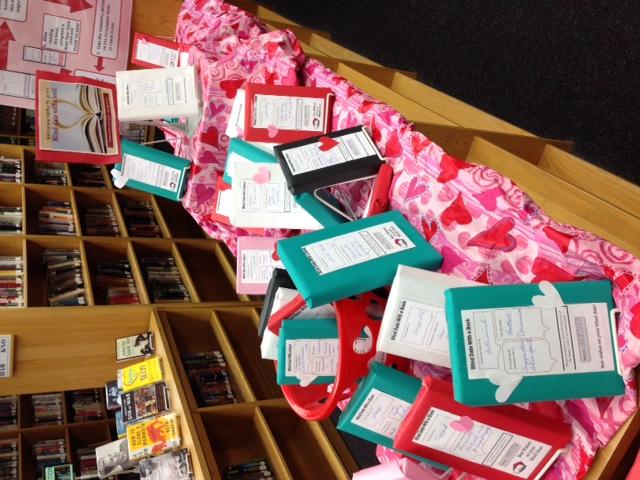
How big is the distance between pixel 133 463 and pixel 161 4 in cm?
208

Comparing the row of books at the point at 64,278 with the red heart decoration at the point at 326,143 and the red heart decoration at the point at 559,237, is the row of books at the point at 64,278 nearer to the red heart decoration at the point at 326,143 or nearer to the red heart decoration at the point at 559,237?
the red heart decoration at the point at 326,143

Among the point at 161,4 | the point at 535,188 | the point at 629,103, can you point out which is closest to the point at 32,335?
the point at 161,4

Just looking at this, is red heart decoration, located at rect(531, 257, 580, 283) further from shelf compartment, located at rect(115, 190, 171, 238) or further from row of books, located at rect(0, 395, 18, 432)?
row of books, located at rect(0, 395, 18, 432)

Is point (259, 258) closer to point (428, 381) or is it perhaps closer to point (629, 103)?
point (428, 381)

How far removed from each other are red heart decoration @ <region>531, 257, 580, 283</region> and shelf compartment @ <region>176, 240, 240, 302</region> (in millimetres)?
2087

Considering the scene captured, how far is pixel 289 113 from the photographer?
1.40 m

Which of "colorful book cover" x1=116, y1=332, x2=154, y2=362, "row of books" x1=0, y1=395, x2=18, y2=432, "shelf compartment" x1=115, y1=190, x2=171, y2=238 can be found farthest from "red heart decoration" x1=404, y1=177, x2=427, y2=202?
"row of books" x1=0, y1=395, x2=18, y2=432

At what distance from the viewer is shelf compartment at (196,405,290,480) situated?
195cm

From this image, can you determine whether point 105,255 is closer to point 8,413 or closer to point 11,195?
point 11,195

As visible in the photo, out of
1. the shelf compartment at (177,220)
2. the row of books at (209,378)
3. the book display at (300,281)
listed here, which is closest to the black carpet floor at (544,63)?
the book display at (300,281)

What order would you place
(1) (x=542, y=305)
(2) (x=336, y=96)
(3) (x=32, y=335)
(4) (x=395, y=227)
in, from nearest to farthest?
(1) (x=542, y=305) < (4) (x=395, y=227) < (2) (x=336, y=96) < (3) (x=32, y=335)

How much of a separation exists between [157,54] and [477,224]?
1.55m

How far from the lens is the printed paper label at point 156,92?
5.41ft

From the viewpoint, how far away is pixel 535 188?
5.09 ft
